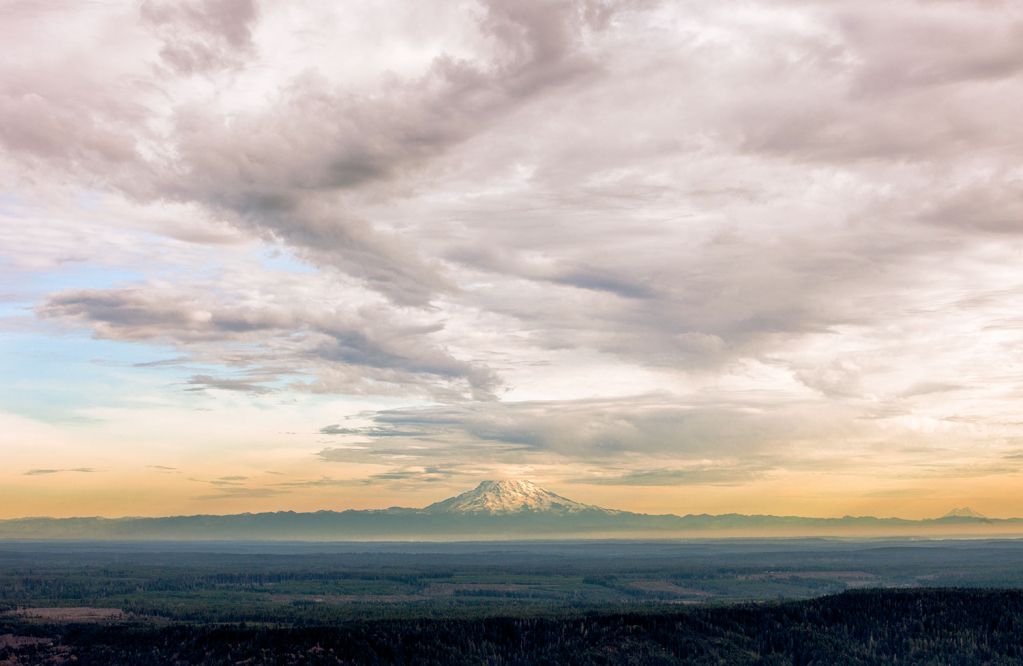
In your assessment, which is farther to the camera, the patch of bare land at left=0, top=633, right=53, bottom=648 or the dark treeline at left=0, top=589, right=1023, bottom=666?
the patch of bare land at left=0, top=633, right=53, bottom=648

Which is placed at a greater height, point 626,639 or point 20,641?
point 626,639

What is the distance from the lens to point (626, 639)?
165m

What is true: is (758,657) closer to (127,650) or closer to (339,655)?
(339,655)

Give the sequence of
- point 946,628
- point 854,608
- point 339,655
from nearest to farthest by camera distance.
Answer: point 339,655
point 946,628
point 854,608

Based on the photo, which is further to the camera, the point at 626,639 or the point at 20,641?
the point at 20,641

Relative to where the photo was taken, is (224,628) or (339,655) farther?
(224,628)

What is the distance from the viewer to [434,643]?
549ft

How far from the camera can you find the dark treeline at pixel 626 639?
514 ft

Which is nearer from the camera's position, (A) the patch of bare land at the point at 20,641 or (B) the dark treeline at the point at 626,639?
(B) the dark treeline at the point at 626,639

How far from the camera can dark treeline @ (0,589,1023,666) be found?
157 m

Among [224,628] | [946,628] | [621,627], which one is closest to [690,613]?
[621,627]

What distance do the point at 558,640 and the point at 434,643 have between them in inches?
905

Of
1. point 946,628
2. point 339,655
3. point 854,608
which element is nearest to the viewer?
point 339,655

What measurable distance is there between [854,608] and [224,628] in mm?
121832
